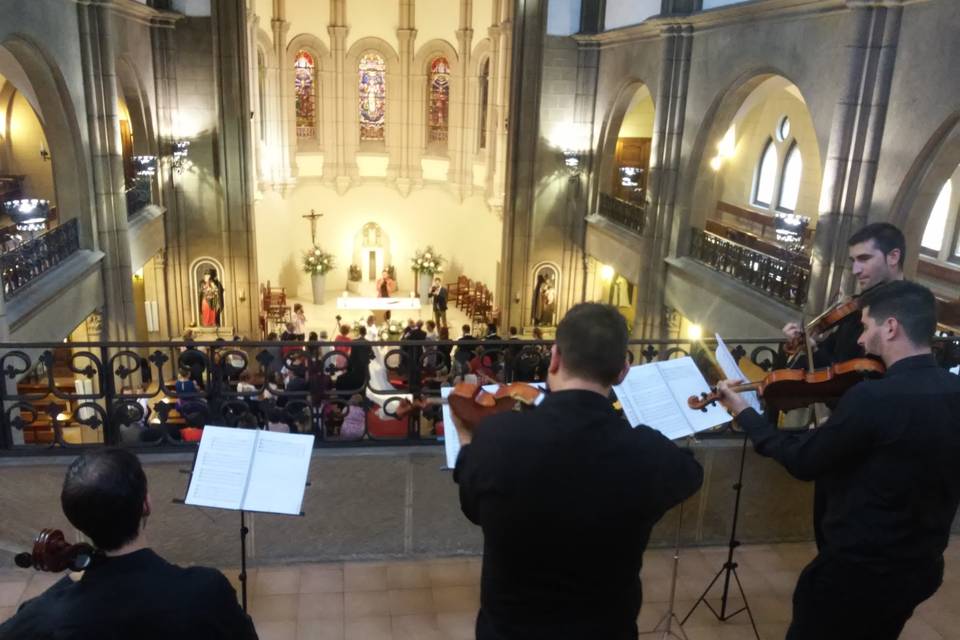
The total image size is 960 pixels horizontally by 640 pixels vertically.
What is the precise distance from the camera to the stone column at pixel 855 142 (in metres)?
8.49

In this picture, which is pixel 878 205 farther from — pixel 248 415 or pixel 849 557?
pixel 248 415

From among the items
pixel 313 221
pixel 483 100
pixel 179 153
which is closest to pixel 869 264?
pixel 179 153

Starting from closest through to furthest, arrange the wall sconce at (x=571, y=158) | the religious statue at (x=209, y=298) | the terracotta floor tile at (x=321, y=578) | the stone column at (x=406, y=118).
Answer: the terracotta floor tile at (x=321, y=578), the religious statue at (x=209, y=298), the wall sconce at (x=571, y=158), the stone column at (x=406, y=118)

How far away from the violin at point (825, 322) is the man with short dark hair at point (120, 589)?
3424mm

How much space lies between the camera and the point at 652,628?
4.62 metres

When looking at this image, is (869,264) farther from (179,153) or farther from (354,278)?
(354,278)

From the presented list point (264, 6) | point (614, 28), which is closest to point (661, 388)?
point (614, 28)

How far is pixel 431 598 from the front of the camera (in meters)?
4.89

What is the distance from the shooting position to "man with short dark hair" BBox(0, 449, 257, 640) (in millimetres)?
1978

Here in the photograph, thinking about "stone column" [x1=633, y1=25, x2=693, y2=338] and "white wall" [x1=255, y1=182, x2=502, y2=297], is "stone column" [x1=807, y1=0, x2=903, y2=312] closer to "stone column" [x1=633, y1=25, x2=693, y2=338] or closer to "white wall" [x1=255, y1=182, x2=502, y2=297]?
"stone column" [x1=633, y1=25, x2=693, y2=338]

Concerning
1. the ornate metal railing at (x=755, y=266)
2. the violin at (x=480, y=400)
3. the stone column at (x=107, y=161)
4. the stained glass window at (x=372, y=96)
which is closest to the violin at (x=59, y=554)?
the violin at (x=480, y=400)

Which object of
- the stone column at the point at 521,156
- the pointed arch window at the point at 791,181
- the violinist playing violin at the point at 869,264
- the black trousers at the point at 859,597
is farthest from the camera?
the pointed arch window at the point at 791,181

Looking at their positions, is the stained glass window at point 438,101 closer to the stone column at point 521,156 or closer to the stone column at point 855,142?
the stone column at point 521,156

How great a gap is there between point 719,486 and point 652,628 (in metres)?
1.23
